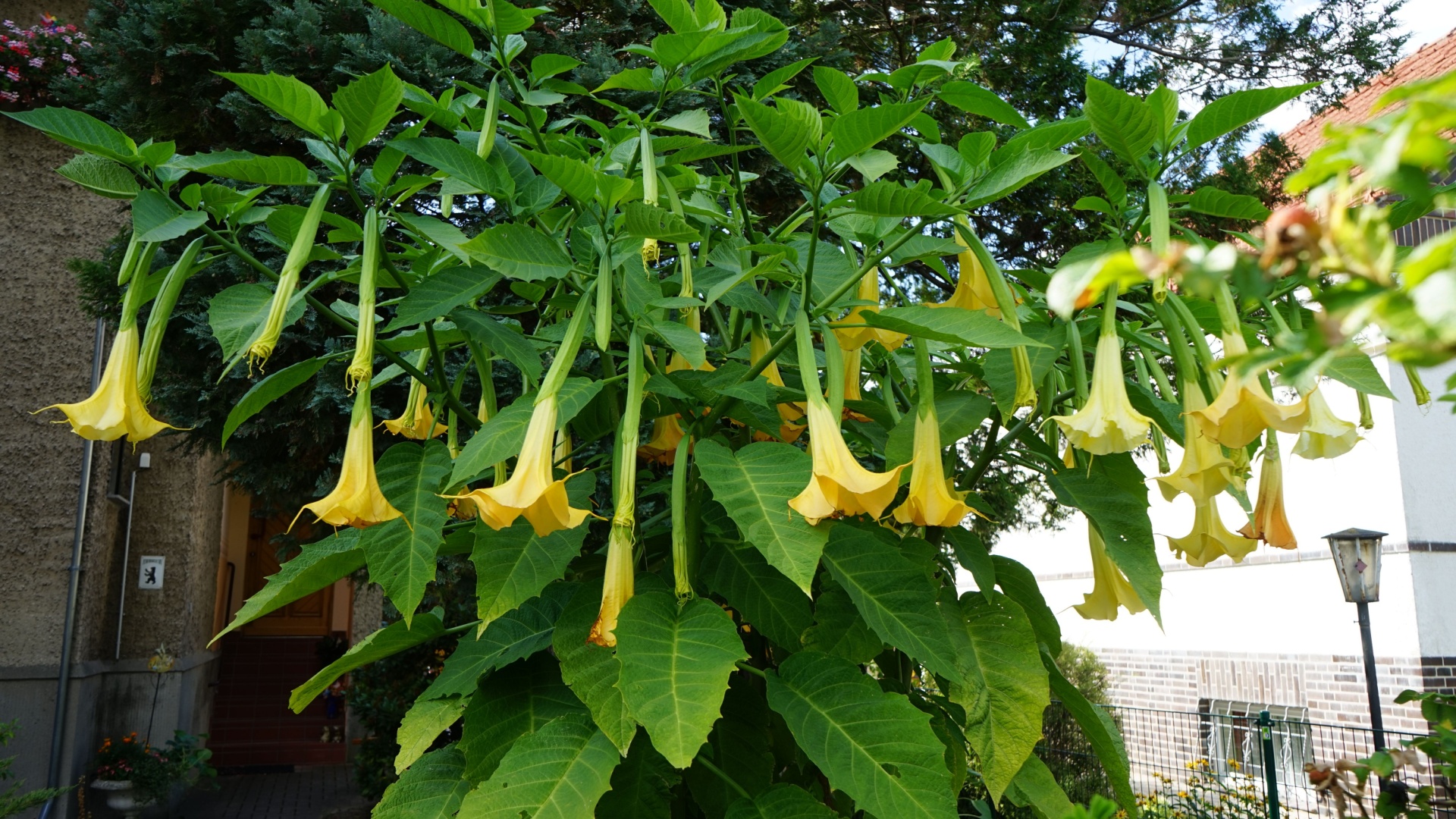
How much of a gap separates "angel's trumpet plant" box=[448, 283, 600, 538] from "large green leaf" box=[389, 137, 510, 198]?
0.27 meters

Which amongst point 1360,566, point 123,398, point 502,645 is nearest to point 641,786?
point 502,645

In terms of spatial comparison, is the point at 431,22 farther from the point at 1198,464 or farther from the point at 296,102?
the point at 1198,464

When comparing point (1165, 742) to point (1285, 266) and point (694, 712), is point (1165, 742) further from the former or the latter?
point (1285, 266)

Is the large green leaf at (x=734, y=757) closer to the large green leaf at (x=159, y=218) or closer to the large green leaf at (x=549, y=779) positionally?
the large green leaf at (x=549, y=779)

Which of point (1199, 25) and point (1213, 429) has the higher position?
point (1199, 25)

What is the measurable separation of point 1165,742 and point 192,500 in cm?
782

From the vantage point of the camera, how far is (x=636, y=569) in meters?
1.31

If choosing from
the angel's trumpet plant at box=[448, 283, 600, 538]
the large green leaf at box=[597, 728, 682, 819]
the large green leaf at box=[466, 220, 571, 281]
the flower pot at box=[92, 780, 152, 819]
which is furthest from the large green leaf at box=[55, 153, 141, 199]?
the flower pot at box=[92, 780, 152, 819]

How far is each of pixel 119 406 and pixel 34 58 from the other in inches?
220

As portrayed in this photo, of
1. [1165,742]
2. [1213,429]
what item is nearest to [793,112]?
[1213,429]

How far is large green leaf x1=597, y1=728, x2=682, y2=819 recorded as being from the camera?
120 cm

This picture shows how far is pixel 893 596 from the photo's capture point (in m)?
1.14

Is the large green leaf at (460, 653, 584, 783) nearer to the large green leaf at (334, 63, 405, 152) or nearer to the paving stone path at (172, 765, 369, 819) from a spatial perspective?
the large green leaf at (334, 63, 405, 152)

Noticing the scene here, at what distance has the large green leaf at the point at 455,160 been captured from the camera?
110 centimetres
